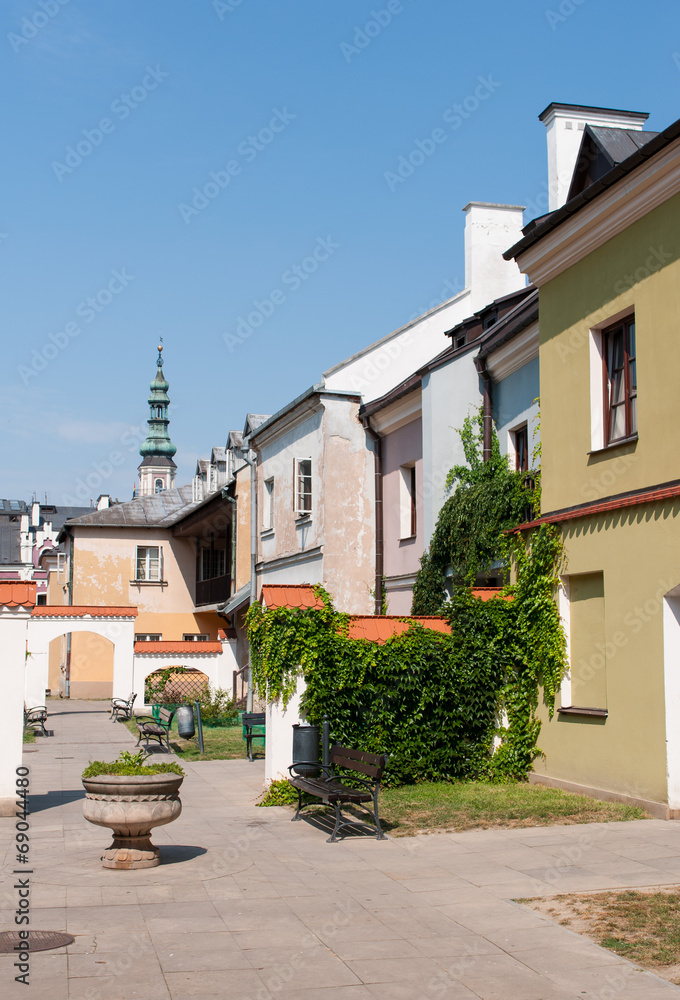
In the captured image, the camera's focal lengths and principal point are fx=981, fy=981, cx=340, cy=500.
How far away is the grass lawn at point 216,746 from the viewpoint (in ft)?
56.2

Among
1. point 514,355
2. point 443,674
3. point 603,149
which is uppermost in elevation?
point 603,149

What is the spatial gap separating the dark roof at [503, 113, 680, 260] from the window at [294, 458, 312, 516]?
10643 millimetres

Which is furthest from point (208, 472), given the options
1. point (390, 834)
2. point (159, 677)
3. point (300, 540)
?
point (390, 834)

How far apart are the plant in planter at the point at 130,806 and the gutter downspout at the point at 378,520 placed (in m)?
12.5

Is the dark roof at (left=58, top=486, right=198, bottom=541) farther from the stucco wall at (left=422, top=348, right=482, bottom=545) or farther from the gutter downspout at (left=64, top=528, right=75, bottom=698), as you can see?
the stucco wall at (left=422, top=348, right=482, bottom=545)

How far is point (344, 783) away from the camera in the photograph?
10.4 meters

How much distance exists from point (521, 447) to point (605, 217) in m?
4.82

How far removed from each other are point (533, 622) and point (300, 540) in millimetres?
11295

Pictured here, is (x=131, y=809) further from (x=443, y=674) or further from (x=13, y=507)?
(x=13, y=507)

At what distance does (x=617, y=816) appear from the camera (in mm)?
10047

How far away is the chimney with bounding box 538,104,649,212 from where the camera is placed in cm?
1711

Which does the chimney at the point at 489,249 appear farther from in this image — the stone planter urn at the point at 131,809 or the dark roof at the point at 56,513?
the dark roof at the point at 56,513

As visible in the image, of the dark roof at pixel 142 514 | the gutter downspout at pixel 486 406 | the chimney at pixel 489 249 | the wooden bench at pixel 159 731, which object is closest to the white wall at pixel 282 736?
the gutter downspout at pixel 486 406

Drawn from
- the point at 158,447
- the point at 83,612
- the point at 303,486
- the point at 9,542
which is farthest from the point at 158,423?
A: the point at 303,486
